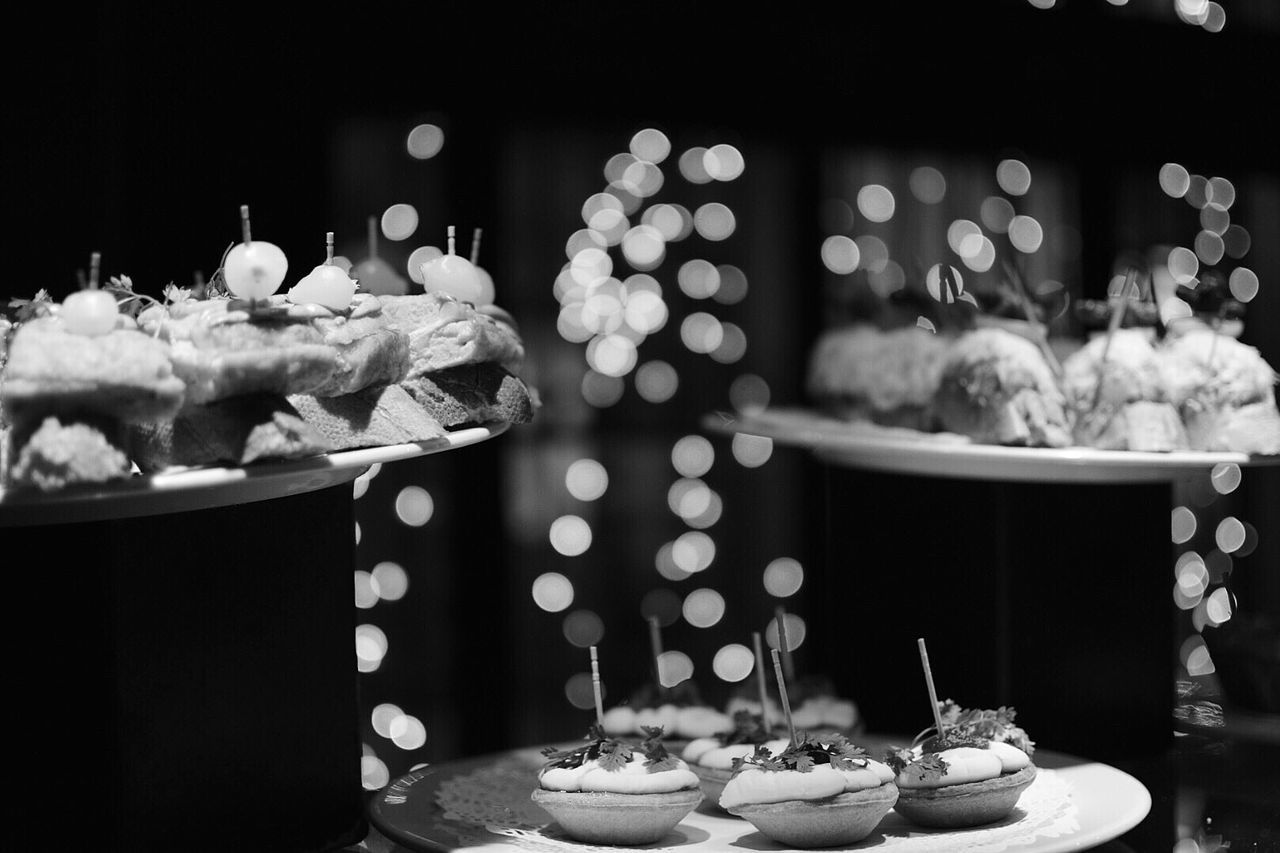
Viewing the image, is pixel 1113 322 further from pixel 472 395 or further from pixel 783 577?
pixel 783 577

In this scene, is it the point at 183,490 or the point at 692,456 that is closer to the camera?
the point at 183,490

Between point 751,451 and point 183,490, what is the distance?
11.2 feet

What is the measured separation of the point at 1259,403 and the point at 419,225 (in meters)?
2.52

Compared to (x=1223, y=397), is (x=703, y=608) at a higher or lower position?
lower

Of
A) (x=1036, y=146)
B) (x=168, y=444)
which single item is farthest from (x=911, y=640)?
(x=1036, y=146)

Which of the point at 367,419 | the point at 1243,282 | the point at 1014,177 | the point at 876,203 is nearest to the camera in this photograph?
the point at 367,419

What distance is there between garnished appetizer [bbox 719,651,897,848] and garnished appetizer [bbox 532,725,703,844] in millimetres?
88

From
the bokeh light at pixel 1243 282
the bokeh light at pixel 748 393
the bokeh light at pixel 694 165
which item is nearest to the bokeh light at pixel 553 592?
the bokeh light at pixel 748 393

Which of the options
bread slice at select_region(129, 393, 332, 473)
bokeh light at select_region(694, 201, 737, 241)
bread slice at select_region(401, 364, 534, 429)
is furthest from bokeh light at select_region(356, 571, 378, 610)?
bread slice at select_region(129, 393, 332, 473)

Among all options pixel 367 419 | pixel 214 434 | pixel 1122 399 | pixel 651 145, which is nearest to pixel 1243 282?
pixel 651 145

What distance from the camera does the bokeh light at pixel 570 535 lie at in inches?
191

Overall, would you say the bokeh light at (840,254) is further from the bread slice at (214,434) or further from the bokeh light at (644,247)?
the bread slice at (214,434)

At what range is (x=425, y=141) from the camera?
15.1 ft

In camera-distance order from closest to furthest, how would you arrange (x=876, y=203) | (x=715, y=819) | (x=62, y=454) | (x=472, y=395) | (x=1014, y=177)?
(x=62, y=454) < (x=472, y=395) < (x=715, y=819) < (x=876, y=203) < (x=1014, y=177)
